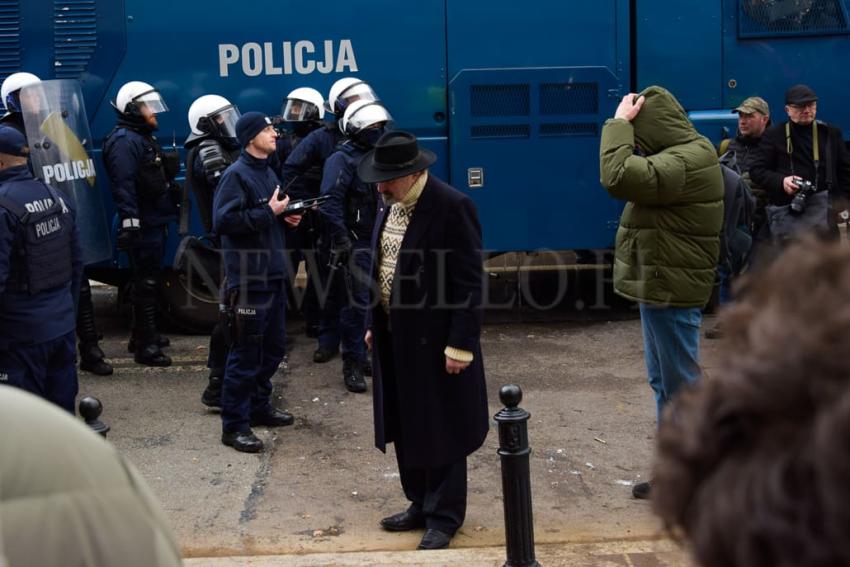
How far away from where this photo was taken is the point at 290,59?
938cm

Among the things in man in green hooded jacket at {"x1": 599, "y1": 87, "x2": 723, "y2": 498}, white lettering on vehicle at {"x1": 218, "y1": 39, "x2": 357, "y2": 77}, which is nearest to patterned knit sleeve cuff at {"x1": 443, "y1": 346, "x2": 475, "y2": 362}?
man in green hooded jacket at {"x1": 599, "y1": 87, "x2": 723, "y2": 498}

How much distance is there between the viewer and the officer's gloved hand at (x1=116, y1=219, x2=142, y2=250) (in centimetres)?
858

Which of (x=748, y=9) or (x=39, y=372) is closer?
(x=39, y=372)

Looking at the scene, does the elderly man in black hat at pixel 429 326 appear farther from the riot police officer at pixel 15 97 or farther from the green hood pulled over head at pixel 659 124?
the riot police officer at pixel 15 97

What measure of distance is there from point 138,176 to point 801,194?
4863 mm

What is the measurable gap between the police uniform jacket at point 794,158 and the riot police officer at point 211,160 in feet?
12.7


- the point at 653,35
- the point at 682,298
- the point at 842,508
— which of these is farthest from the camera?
the point at 653,35

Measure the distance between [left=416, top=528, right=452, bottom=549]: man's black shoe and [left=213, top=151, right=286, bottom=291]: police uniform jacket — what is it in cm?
200

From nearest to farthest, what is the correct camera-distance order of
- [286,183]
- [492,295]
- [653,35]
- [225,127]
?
[225,127]
[286,183]
[653,35]
[492,295]

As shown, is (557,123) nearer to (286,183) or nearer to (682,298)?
(286,183)

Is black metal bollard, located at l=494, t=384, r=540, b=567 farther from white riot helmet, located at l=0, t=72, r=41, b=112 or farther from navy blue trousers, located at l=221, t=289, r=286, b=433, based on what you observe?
white riot helmet, located at l=0, t=72, r=41, b=112

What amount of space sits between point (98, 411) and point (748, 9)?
670cm

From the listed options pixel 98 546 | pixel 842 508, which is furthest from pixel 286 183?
pixel 842 508

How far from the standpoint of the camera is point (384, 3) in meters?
9.32
